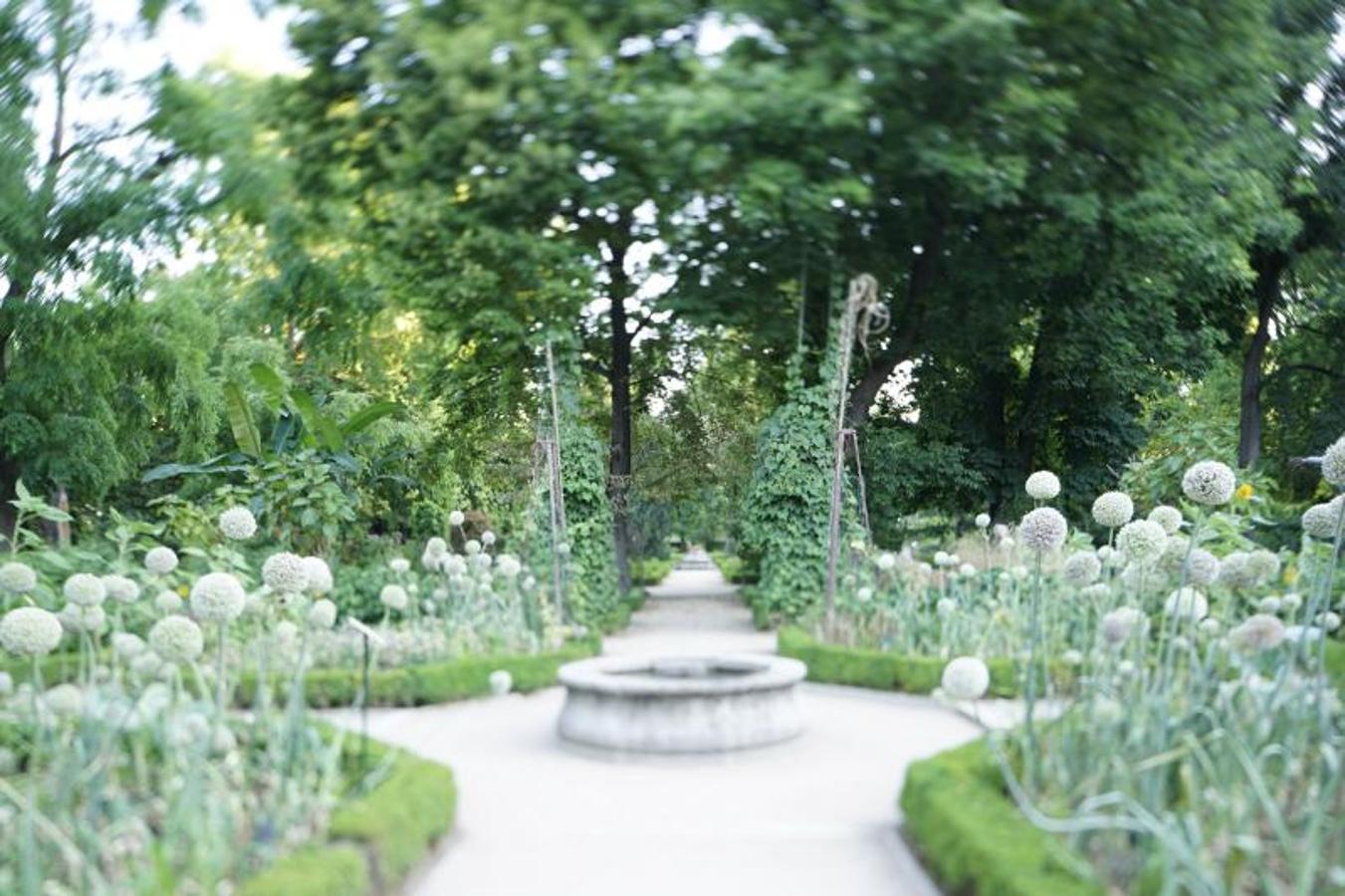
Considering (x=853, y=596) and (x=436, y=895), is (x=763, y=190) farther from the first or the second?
(x=436, y=895)

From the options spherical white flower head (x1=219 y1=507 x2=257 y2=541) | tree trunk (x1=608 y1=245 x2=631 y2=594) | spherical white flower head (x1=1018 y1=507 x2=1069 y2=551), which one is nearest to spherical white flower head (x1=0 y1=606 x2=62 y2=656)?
spherical white flower head (x1=219 y1=507 x2=257 y2=541)

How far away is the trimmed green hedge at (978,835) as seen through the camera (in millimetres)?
3660

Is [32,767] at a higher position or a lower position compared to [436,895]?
higher

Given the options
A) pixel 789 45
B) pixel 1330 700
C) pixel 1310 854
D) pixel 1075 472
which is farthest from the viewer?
pixel 1075 472

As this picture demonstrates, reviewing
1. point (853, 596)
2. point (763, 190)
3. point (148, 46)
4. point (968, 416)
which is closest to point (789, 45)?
point (763, 190)

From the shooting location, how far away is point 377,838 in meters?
4.11

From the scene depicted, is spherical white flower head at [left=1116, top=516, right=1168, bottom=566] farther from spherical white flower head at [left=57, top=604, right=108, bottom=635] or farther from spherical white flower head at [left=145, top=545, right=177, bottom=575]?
spherical white flower head at [left=145, top=545, right=177, bottom=575]

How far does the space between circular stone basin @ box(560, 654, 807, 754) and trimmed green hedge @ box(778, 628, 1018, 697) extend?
1893 millimetres

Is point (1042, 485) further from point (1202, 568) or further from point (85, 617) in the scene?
point (85, 617)

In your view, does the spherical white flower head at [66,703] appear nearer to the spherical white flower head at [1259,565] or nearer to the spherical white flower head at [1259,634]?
the spherical white flower head at [1259,634]

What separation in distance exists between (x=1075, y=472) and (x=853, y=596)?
9201mm

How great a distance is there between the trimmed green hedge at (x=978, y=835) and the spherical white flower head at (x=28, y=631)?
3896mm

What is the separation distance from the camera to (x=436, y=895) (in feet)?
14.6

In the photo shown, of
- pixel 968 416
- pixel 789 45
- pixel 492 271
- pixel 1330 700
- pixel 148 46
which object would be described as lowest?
pixel 1330 700
